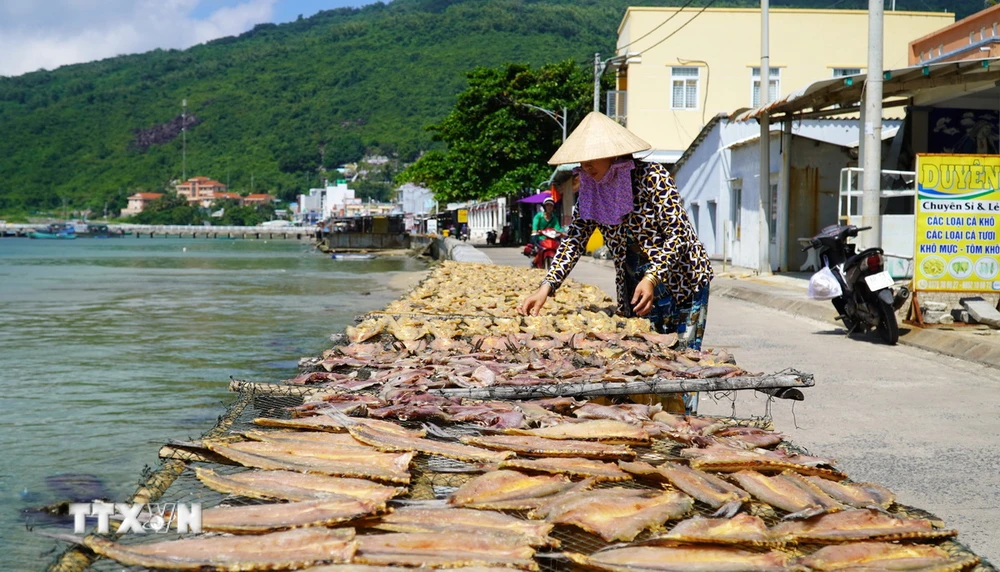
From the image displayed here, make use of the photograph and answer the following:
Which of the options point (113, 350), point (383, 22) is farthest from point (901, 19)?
point (383, 22)

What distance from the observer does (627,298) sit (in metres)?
6.00

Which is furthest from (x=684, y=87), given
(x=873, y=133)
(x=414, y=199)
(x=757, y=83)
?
(x=414, y=199)

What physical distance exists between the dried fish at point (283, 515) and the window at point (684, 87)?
3601 centimetres

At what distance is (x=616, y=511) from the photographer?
3.05 metres

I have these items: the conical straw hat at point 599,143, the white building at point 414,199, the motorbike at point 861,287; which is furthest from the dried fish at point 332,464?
the white building at point 414,199

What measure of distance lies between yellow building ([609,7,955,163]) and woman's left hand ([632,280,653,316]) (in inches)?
1262

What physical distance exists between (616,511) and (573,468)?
18.2 inches

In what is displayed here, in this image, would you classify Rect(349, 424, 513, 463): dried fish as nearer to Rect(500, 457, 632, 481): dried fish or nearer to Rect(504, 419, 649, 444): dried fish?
Rect(500, 457, 632, 481): dried fish

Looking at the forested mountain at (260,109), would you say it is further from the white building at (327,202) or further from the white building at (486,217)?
the white building at (486,217)

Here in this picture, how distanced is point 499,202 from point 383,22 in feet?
319

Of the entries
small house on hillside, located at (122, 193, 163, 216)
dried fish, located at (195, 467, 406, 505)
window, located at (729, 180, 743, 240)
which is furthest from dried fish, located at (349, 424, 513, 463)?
small house on hillside, located at (122, 193, 163, 216)

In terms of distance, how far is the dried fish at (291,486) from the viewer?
3105 millimetres

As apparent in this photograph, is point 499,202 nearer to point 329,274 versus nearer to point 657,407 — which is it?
point 329,274

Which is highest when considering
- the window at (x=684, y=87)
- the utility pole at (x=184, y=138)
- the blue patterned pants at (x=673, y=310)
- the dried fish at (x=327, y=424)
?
the utility pole at (x=184, y=138)
